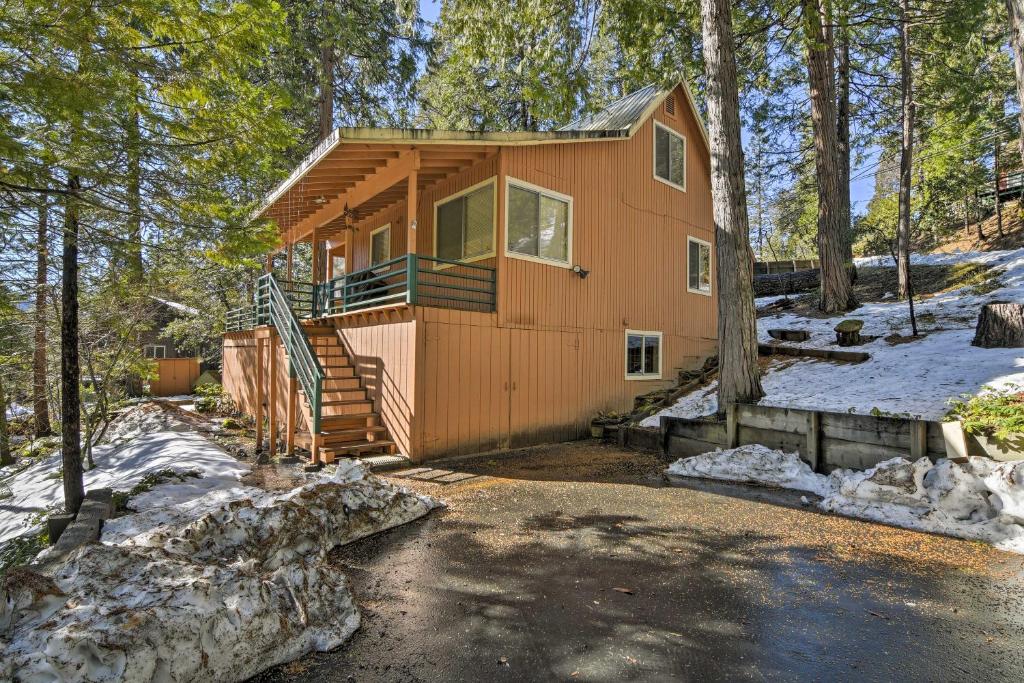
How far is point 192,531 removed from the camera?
3535 millimetres

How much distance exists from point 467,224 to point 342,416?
3.86m

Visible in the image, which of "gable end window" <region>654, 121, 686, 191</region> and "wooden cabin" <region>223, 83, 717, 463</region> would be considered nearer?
"wooden cabin" <region>223, 83, 717, 463</region>

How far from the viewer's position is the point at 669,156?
11.6 meters

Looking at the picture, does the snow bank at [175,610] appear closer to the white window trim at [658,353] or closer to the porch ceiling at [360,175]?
the porch ceiling at [360,175]

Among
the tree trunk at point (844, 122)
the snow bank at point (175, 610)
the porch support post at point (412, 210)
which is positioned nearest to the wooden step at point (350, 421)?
the porch support post at point (412, 210)

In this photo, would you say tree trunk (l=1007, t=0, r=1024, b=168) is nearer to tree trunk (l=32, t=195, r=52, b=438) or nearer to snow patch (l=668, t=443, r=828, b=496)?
snow patch (l=668, t=443, r=828, b=496)

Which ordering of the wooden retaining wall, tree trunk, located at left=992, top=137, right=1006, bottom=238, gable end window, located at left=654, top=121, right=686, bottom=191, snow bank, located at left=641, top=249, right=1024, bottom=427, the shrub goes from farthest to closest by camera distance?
tree trunk, located at left=992, top=137, right=1006, bottom=238, gable end window, located at left=654, top=121, right=686, bottom=191, snow bank, located at left=641, top=249, right=1024, bottom=427, the wooden retaining wall, the shrub

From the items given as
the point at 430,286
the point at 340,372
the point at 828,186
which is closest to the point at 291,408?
the point at 340,372

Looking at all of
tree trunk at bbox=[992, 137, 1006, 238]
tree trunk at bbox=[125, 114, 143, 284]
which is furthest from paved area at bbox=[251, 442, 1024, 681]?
tree trunk at bbox=[992, 137, 1006, 238]

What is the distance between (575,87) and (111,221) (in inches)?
316

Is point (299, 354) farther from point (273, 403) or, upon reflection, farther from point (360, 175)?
point (360, 175)

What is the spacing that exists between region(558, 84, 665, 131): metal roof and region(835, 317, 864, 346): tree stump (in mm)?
5501

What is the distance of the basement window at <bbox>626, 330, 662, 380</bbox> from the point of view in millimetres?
10309

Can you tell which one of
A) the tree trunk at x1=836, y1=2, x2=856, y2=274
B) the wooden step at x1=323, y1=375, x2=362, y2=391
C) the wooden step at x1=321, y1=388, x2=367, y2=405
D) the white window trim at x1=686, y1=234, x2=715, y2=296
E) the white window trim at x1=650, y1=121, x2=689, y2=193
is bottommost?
the wooden step at x1=321, y1=388, x2=367, y2=405
